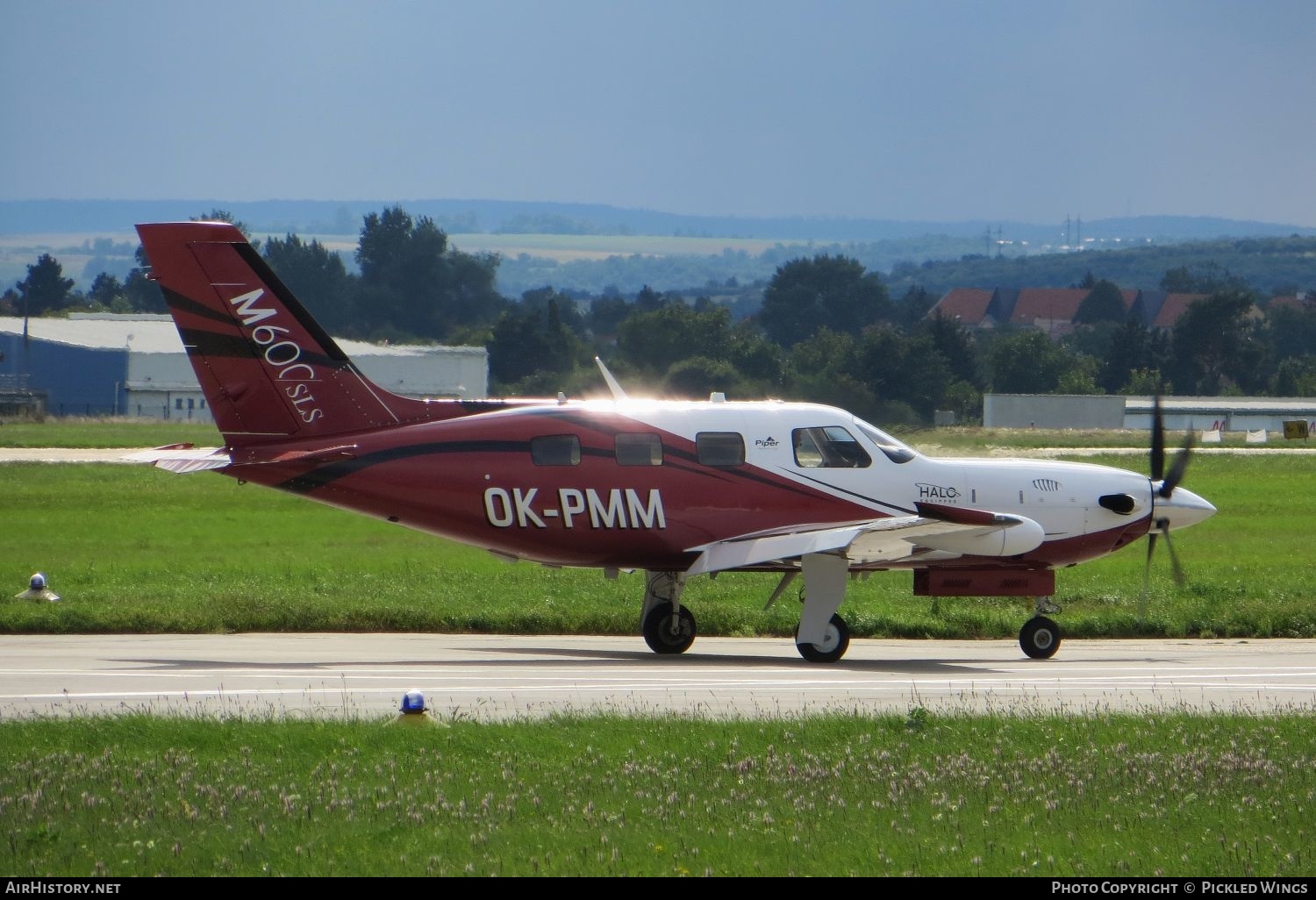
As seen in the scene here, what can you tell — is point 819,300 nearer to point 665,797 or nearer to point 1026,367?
point 1026,367

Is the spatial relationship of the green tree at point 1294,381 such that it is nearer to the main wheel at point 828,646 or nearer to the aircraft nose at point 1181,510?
the aircraft nose at point 1181,510

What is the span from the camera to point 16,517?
36906mm

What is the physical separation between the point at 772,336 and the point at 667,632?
10121 cm

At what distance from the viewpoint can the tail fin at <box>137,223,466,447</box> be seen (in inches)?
746

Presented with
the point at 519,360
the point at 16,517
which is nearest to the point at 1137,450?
the point at 519,360

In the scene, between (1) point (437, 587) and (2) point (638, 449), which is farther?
(1) point (437, 587)

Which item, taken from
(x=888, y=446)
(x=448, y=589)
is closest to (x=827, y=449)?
(x=888, y=446)

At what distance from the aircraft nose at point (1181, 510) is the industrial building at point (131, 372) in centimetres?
5856

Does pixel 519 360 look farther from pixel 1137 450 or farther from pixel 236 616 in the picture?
pixel 236 616

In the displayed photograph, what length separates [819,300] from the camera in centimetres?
12725

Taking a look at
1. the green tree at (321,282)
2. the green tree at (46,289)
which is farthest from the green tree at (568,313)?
the green tree at (46,289)

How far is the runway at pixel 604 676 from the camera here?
14.3m

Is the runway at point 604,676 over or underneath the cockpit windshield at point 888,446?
underneath

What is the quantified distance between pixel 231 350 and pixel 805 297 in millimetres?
107061
